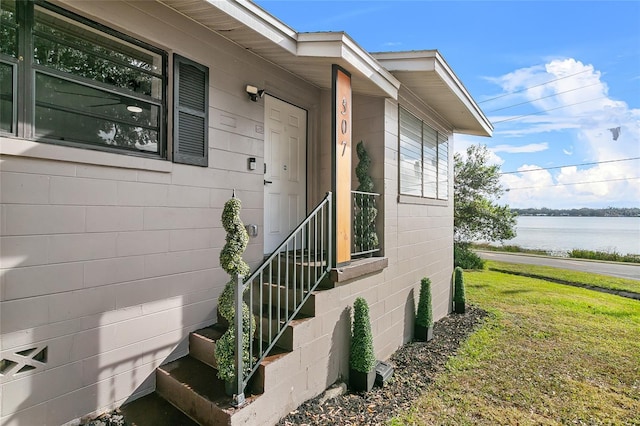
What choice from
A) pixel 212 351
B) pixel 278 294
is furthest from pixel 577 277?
pixel 212 351

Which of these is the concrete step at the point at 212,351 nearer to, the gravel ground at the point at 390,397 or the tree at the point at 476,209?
the gravel ground at the point at 390,397

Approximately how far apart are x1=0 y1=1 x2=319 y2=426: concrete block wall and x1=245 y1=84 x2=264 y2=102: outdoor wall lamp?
3.8 inches

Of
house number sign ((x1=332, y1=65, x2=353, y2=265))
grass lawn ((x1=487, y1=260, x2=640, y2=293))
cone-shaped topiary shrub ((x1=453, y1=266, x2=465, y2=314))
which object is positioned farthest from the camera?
grass lawn ((x1=487, y1=260, x2=640, y2=293))

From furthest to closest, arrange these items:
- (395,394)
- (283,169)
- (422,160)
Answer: (422,160), (283,169), (395,394)

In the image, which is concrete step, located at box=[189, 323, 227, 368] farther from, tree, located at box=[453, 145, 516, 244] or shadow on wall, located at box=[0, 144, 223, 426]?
tree, located at box=[453, 145, 516, 244]

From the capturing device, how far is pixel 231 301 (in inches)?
93.3

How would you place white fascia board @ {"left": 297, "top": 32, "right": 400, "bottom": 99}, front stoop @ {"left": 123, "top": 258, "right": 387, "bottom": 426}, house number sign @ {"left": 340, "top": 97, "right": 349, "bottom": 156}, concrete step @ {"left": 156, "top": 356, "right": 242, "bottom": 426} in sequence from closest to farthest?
1. concrete step @ {"left": 156, "top": 356, "right": 242, "bottom": 426}
2. front stoop @ {"left": 123, "top": 258, "right": 387, "bottom": 426}
3. white fascia board @ {"left": 297, "top": 32, "right": 400, "bottom": 99}
4. house number sign @ {"left": 340, "top": 97, "right": 349, "bottom": 156}

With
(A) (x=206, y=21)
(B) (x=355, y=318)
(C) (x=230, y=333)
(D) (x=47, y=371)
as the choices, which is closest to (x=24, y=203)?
(D) (x=47, y=371)

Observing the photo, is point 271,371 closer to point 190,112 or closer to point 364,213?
point 364,213

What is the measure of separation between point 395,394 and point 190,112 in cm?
369

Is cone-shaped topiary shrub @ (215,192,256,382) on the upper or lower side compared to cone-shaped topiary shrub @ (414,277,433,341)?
upper

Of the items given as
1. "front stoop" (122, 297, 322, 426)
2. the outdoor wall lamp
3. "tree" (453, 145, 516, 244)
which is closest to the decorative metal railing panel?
"front stoop" (122, 297, 322, 426)

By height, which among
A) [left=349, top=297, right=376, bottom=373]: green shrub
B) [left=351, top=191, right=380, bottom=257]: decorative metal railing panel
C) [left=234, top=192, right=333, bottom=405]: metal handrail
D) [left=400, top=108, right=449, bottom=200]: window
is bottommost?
[left=349, top=297, right=376, bottom=373]: green shrub

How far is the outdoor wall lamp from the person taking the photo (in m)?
3.58
